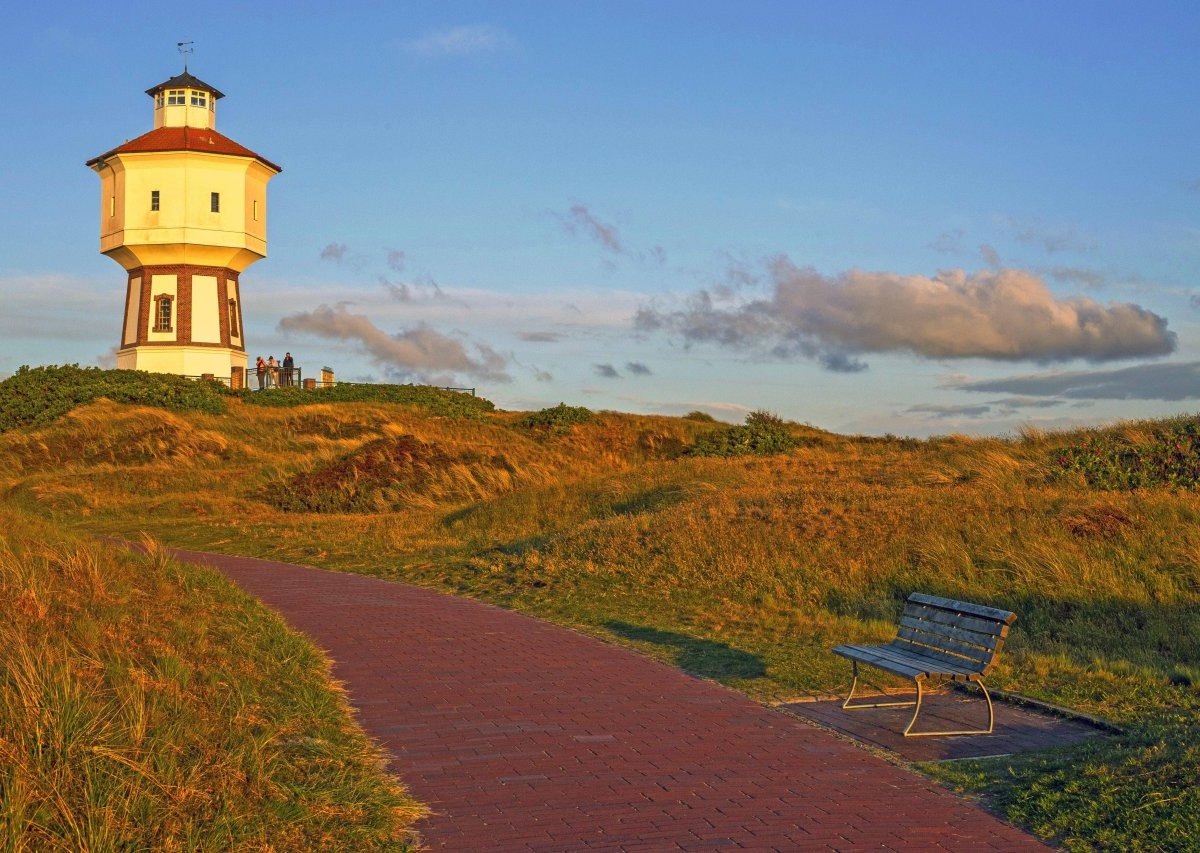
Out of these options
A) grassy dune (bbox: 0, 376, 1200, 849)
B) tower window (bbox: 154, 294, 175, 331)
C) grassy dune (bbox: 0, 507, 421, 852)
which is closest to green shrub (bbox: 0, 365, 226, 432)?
tower window (bbox: 154, 294, 175, 331)

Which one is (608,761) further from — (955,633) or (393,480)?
(393,480)

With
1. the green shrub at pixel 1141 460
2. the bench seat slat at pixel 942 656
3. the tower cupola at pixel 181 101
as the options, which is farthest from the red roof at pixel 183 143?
the bench seat slat at pixel 942 656

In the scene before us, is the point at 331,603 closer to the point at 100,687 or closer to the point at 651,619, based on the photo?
the point at 651,619

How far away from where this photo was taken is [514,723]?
323 inches

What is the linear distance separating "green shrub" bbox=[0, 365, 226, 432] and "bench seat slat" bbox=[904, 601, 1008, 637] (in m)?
39.1

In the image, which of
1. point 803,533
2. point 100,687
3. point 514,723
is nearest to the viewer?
point 100,687

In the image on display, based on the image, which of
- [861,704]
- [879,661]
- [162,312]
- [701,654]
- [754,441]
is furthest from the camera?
[162,312]

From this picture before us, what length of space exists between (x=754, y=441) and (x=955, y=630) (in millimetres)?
25251

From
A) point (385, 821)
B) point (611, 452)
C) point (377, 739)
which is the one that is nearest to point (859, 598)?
point (377, 739)

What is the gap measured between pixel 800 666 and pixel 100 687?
5.86m

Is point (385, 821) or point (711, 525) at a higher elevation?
point (711, 525)

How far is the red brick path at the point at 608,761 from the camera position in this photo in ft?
19.6

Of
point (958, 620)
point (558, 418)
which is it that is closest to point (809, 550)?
point (958, 620)

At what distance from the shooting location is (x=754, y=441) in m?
34.0
